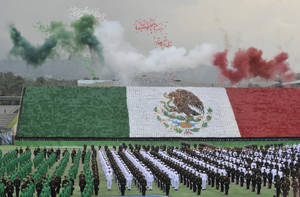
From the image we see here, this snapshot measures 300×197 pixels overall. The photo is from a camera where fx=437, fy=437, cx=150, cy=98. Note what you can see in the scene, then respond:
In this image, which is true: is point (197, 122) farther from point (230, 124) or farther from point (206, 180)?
point (206, 180)

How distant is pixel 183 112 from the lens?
5791 centimetres

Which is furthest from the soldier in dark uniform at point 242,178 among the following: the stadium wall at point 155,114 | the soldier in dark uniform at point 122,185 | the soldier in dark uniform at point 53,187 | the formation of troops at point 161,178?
the stadium wall at point 155,114

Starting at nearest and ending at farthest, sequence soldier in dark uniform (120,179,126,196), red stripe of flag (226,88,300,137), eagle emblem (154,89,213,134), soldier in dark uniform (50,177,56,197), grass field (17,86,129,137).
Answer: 1. soldier in dark uniform (50,177,56,197)
2. soldier in dark uniform (120,179,126,196)
3. grass field (17,86,129,137)
4. eagle emblem (154,89,213,134)
5. red stripe of flag (226,88,300,137)

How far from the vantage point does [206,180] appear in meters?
25.1

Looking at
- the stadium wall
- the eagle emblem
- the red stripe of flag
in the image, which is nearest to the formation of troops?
the stadium wall

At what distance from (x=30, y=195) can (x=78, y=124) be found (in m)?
35.1

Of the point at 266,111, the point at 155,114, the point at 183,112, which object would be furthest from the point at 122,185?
the point at 266,111

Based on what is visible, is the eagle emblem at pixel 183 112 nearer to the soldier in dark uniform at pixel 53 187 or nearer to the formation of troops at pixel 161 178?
the formation of troops at pixel 161 178

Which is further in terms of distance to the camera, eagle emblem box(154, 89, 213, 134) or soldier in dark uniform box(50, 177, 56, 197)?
eagle emblem box(154, 89, 213, 134)

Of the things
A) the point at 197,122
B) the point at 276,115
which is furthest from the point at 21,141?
the point at 276,115

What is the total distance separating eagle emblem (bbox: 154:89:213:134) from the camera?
2212 inches

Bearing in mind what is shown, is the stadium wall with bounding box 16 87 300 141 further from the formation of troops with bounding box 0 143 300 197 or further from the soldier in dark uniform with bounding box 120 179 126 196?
the soldier in dark uniform with bounding box 120 179 126 196

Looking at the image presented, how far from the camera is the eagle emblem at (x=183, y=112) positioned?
56188mm

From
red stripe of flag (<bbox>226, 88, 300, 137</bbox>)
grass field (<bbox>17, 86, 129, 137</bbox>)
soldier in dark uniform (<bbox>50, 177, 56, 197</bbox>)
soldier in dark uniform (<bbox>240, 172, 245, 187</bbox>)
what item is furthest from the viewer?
red stripe of flag (<bbox>226, 88, 300, 137</bbox>)
